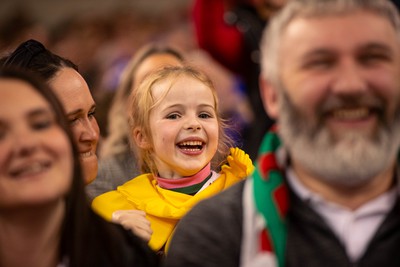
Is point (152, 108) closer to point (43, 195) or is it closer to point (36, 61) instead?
point (36, 61)

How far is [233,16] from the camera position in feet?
17.7

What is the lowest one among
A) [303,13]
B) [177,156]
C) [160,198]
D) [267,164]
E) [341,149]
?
[160,198]

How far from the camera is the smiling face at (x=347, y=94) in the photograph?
8.21ft

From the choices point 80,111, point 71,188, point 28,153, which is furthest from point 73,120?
point 28,153

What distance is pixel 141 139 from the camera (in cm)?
359

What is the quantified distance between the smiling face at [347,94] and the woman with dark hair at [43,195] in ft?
1.94

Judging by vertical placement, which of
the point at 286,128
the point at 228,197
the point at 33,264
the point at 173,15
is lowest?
the point at 173,15

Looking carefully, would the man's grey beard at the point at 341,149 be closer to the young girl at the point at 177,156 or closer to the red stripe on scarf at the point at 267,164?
the red stripe on scarf at the point at 267,164

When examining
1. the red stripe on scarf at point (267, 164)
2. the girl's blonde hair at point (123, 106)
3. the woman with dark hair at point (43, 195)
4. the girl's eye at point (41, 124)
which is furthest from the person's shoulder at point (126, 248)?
the girl's blonde hair at point (123, 106)

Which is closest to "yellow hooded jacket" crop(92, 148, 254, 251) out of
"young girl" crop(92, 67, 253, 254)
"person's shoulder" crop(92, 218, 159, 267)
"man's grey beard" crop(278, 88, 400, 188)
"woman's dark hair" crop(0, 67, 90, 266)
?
"young girl" crop(92, 67, 253, 254)

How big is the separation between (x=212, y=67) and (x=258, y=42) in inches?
65.7

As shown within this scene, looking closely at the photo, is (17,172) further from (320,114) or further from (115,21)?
(115,21)

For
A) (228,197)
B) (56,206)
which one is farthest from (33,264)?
(228,197)

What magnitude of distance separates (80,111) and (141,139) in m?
0.26
